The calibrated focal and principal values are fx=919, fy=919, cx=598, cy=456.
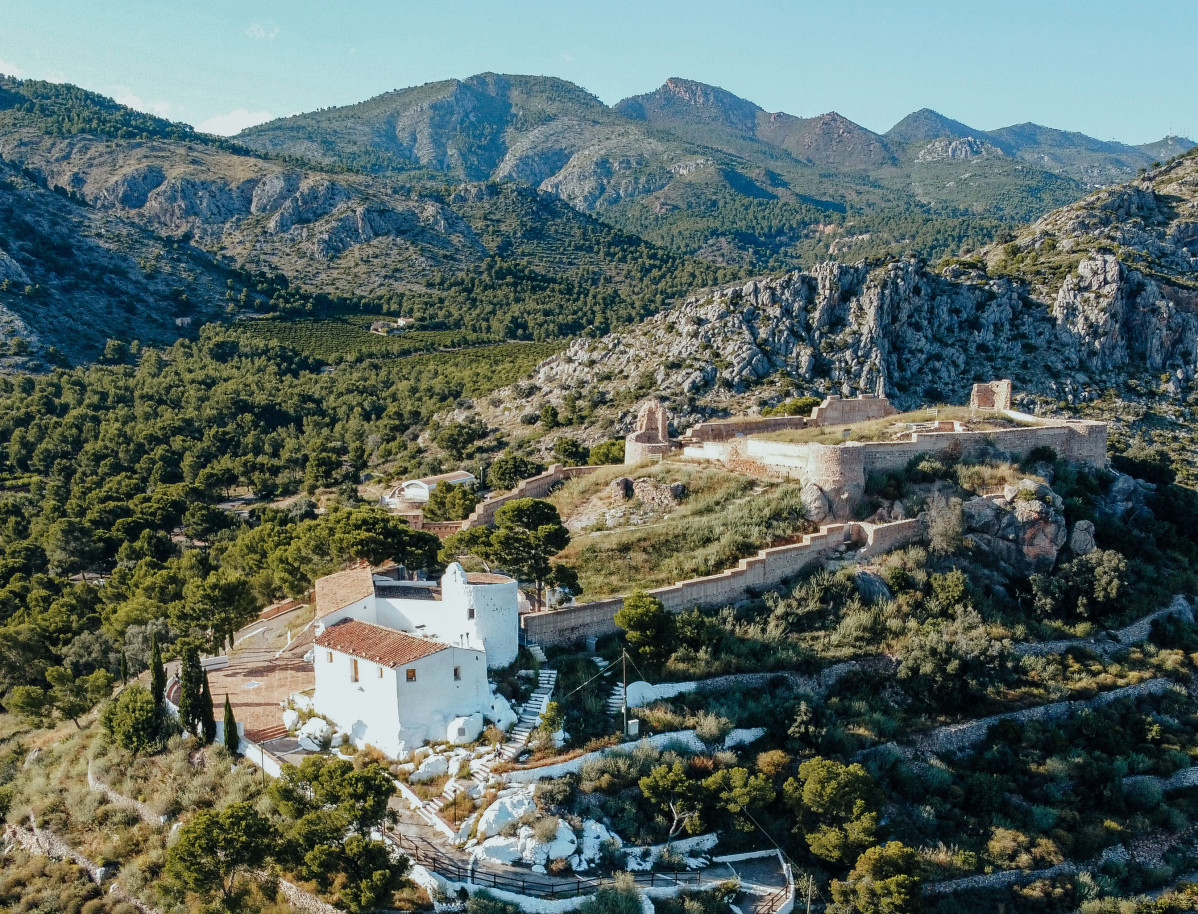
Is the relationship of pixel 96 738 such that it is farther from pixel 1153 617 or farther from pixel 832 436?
pixel 1153 617

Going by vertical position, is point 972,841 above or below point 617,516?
below

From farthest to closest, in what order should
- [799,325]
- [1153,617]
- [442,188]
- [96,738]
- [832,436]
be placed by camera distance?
1. [442,188]
2. [799,325]
3. [832,436]
4. [1153,617]
5. [96,738]

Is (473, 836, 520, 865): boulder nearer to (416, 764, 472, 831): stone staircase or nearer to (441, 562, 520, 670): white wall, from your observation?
(416, 764, 472, 831): stone staircase

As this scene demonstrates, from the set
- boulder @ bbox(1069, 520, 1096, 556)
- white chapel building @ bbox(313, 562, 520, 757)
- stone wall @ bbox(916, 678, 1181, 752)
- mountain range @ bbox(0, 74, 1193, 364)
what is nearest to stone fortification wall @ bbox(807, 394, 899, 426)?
boulder @ bbox(1069, 520, 1096, 556)

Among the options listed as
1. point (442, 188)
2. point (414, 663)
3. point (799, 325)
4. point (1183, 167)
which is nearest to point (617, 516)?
point (414, 663)

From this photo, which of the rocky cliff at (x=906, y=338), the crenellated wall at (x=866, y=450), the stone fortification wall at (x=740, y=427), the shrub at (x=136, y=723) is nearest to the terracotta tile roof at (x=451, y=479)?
the rocky cliff at (x=906, y=338)

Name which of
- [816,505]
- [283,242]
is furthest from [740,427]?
[283,242]

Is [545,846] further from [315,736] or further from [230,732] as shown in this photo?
[230,732]
